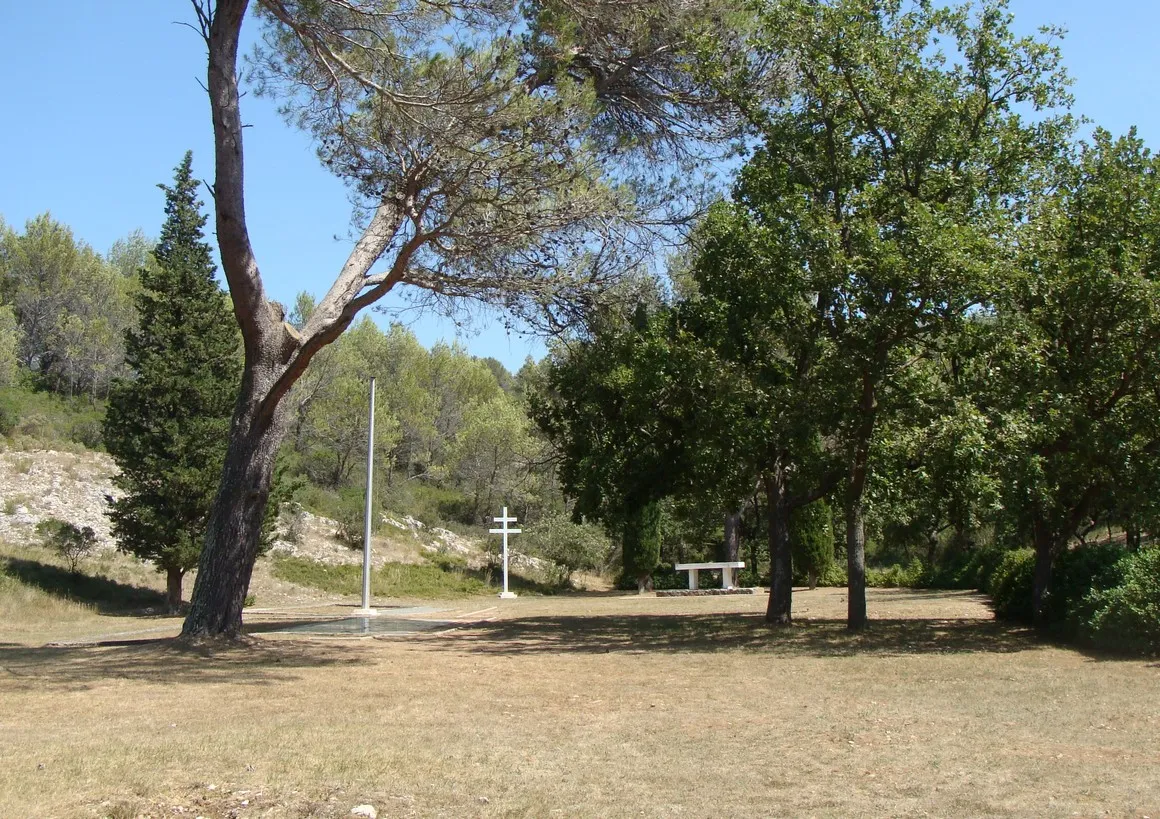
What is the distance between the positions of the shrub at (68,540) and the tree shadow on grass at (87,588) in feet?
1.49

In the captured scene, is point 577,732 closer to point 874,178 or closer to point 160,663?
point 160,663

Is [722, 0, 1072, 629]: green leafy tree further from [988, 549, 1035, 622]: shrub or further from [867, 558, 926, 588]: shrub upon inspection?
[867, 558, 926, 588]: shrub

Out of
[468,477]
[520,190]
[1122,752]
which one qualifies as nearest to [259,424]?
[520,190]

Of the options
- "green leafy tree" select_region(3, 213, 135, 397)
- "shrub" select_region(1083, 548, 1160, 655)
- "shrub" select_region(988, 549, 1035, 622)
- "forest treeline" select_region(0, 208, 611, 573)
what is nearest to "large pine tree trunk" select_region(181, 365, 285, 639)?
"shrub" select_region(1083, 548, 1160, 655)

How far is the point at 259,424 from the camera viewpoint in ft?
41.8

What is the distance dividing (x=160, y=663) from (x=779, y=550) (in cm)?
1033

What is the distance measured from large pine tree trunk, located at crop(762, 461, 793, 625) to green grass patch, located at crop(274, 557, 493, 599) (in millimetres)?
18836

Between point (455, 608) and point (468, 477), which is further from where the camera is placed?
point (468, 477)

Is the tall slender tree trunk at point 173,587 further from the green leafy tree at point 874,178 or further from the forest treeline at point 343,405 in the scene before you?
the green leafy tree at point 874,178

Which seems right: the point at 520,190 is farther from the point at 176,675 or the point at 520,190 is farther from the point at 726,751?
the point at 726,751

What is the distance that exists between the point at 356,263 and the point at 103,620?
42.5ft

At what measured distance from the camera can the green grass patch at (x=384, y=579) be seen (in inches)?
1300

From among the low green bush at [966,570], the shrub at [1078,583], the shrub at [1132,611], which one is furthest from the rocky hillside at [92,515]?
the shrub at [1132,611]

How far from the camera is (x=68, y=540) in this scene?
25547 mm
